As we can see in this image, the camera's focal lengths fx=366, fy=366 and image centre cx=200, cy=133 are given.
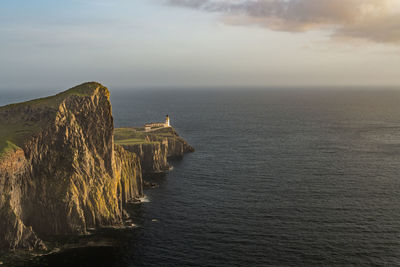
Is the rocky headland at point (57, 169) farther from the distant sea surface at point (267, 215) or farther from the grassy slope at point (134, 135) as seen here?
the grassy slope at point (134, 135)

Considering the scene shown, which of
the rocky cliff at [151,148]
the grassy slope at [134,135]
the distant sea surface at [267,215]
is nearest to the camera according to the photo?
the distant sea surface at [267,215]

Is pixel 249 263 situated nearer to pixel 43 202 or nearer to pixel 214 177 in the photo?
pixel 43 202

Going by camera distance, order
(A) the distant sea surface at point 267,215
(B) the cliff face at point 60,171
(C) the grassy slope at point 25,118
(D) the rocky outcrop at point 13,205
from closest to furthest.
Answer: (D) the rocky outcrop at point 13,205 → (A) the distant sea surface at point 267,215 → (B) the cliff face at point 60,171 → (C) the grassy slope at point 25,118

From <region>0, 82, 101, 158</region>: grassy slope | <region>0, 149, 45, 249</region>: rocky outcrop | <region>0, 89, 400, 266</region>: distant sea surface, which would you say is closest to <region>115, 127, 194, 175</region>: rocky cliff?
<region>0, 89, 400, 266</region>: distant sea surface

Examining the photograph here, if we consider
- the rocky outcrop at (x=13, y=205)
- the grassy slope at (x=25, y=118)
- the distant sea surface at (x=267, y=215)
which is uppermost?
the grassy slope at (x=25, y=118)

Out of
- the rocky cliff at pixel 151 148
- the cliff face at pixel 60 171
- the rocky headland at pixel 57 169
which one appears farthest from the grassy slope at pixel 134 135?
the cliff face at pixel 60 171

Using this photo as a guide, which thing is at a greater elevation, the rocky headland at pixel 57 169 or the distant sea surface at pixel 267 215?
the rocky headland at pixel 57 169

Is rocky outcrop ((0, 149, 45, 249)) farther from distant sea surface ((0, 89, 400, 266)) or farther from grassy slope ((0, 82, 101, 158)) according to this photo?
distant sea surface ((0, 89, 400, 266))

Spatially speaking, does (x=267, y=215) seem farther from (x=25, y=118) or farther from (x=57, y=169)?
(x=25, y=118)
